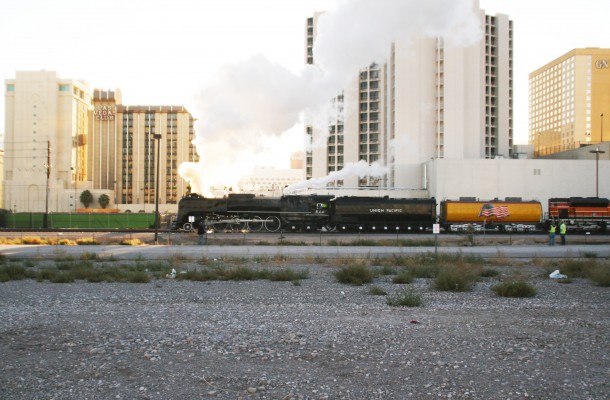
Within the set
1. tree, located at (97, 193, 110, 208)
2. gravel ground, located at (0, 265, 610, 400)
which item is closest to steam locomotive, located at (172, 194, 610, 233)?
gravel ground, located at (0, 265, 610, 400)

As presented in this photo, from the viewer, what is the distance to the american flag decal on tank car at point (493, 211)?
52.1 metres

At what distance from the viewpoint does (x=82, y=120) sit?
4865 inches

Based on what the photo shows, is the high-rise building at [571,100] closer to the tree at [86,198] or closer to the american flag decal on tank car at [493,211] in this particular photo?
the american flag decal on tank car at [493,211]

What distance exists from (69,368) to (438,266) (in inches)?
636

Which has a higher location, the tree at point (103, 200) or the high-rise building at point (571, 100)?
the high-rise building at point (571, 100)

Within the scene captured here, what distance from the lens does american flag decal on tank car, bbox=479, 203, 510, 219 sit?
52.1 meters

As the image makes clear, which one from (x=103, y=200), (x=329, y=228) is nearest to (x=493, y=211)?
(x=329, y=228)

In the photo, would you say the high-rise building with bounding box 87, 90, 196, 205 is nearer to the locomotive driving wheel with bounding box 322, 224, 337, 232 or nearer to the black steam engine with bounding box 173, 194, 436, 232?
the locomotive driving wheel with bounding box 322, 224, 337, 232

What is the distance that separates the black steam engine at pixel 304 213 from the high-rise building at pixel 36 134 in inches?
2990

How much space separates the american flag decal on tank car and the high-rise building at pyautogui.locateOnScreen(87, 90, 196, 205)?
9607cm

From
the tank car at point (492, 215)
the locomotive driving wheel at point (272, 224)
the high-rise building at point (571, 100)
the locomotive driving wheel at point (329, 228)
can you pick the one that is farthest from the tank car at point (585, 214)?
the high-rise building at point (571, 100)

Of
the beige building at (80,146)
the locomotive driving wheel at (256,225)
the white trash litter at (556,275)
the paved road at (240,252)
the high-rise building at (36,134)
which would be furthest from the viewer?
the high-rise building at (36,134)

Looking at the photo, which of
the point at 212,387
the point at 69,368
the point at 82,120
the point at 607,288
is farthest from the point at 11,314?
the point at 82,120

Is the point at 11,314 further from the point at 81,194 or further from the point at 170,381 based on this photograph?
the point at 81,194
